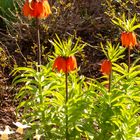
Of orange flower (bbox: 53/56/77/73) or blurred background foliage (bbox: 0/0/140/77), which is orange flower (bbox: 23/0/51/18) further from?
blurred background foliage (bbox: 0/0/140/77)

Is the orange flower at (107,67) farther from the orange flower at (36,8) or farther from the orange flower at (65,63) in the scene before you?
the orange flower at (36,8)

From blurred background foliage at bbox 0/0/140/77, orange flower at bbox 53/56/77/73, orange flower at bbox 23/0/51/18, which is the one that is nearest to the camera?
orange flower at bbox 53/56/77/73

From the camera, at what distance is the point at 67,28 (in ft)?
15.8

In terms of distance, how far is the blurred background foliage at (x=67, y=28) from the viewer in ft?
15.0

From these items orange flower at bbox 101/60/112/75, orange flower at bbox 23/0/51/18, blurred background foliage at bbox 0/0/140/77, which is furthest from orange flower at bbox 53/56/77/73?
blurred background foliage at bbox 0/0/140/77

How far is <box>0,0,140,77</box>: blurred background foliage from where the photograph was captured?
459 cm

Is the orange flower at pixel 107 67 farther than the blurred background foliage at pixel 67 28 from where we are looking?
No

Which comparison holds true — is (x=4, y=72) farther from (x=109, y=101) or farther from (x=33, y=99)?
(x=109, y=101)

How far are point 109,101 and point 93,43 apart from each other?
2.19 metres

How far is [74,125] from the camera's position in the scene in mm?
2822

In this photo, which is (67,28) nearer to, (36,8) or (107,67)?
(36,8)

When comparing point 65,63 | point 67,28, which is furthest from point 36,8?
point 67,28

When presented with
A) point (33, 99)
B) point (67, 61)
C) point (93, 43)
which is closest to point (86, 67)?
point (93, 43)

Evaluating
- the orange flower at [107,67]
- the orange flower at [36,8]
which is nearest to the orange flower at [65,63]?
the orange flower at [107,67]
